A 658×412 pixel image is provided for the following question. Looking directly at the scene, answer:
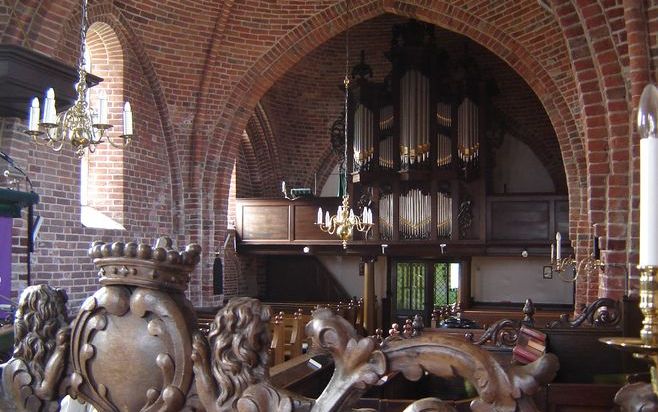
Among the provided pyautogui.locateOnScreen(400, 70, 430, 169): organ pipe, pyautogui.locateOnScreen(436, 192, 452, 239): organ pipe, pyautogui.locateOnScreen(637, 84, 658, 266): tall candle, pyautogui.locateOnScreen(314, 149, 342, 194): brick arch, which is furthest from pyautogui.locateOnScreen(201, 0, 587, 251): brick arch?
pyautogui.locateOnScreen(637, 84, 658, 266): tall candle

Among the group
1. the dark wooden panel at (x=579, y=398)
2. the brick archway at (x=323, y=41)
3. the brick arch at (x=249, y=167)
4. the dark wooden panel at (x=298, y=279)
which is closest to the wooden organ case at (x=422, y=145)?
the brick archway at (x=323, y=41)

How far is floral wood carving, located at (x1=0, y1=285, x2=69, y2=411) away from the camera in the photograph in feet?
4.33

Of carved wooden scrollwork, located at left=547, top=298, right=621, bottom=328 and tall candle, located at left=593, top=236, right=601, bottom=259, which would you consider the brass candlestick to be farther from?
tall candle, located at left=593, top=236, right=601, bottom=259

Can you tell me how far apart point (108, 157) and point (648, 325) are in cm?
1023

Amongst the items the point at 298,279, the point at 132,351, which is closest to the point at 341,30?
the point at 298,279

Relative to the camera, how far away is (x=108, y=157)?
10602mm

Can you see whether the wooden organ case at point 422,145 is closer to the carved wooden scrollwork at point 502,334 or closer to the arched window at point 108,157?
the arched window at point 108,157

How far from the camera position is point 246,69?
38.9 ft

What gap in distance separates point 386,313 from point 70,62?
8341mm

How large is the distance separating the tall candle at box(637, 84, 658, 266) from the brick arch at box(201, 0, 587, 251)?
33.3ft

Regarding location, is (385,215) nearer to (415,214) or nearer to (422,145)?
(415,214)

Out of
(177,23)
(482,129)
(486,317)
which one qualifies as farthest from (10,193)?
(482,129)

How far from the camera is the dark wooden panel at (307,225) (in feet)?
46.6

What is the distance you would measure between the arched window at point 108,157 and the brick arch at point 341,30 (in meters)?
1.54
